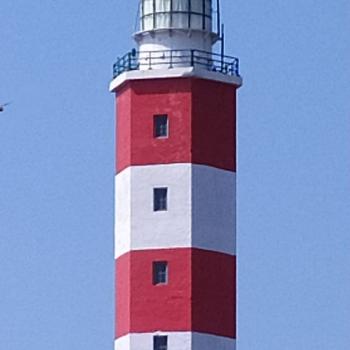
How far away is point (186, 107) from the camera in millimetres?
69688

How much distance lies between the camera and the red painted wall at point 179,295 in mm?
68875

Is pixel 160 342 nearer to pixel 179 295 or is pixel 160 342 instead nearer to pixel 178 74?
pixel 179 295

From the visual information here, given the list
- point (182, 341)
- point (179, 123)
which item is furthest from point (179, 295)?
point (179, 123)

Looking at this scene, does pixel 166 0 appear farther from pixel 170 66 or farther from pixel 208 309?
pixel 208 309

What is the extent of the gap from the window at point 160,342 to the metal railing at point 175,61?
5641mm

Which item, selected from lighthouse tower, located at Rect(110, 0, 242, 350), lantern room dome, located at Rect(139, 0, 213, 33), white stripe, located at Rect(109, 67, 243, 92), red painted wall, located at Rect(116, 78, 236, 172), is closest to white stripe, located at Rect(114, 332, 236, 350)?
lighthouse tower, located at Rect(110, 0, 242, 350)

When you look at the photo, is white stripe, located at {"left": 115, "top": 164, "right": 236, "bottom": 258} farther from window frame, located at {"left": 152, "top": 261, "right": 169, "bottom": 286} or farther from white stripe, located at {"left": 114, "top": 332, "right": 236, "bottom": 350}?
white stripe, located at {"left": 114, "top": 332, "right": 236, "bottom": 350}

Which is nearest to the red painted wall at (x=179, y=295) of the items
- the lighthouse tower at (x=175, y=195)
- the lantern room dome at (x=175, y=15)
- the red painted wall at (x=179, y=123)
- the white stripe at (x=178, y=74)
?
the lighthouse tower at (x=175, y=195)

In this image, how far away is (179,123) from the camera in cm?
6962

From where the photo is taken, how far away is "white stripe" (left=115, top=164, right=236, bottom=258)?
69125 millimetres

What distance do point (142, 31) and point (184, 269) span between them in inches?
206

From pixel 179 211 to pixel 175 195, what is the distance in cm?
36

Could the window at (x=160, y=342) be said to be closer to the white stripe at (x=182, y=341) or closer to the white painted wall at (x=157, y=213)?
the white stripe at (x=182, y=341)

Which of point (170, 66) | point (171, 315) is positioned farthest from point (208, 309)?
point (170, 66)
